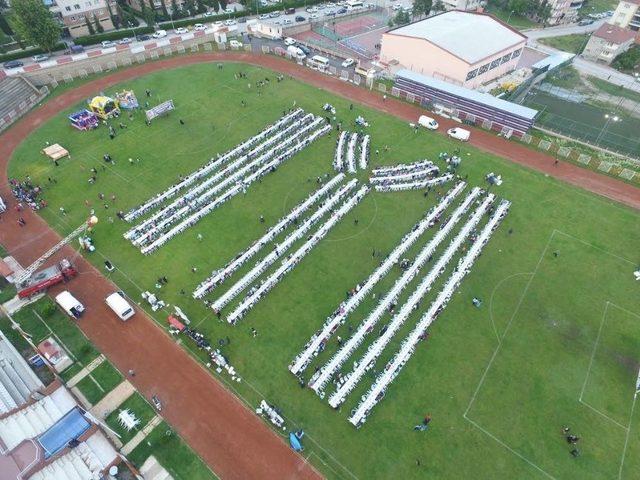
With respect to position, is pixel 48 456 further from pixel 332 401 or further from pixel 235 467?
pixel 332 401

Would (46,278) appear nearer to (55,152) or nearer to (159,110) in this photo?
(55,152)

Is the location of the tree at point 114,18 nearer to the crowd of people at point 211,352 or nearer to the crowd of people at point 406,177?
the crowd of people at point 406,177

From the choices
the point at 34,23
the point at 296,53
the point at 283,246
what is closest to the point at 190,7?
the point at 34,23

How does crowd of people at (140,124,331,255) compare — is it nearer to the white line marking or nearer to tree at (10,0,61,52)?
the white line marking

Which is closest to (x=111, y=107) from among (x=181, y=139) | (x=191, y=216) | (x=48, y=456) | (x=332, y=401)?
(x=181, y=139)

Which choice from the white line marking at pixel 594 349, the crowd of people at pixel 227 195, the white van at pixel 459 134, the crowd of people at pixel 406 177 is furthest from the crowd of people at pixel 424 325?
the crowd of people at pixel 227 195
